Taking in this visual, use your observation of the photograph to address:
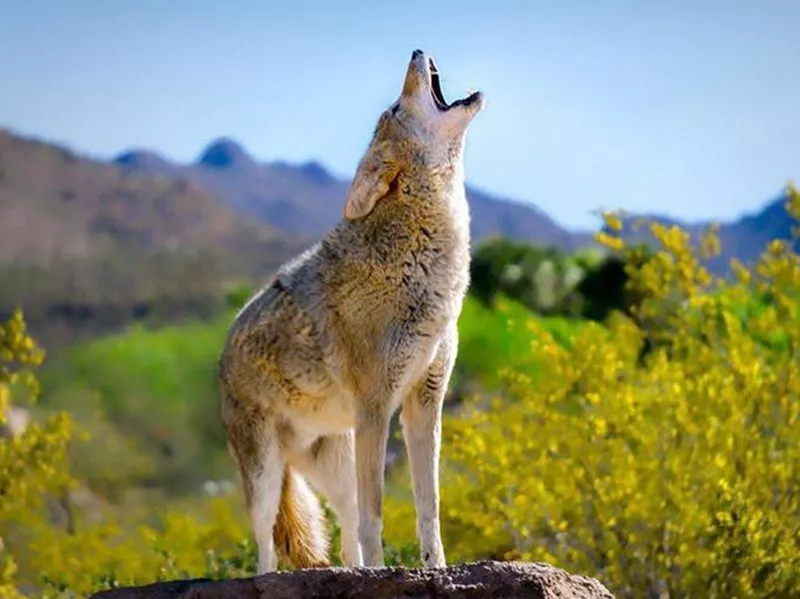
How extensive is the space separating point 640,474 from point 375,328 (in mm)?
4263

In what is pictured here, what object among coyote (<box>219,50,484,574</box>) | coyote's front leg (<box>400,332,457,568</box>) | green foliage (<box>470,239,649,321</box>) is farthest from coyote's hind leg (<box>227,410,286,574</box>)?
green foliage (<box>470,239,649,321</box>)

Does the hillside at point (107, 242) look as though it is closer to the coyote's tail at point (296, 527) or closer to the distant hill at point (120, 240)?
the distant hill at point (120, 240)

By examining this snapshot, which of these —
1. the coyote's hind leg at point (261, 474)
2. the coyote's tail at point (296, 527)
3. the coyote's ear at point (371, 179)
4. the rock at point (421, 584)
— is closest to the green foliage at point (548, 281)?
the coyote's tail at point (296, 527)

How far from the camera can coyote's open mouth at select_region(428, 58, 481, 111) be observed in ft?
23.7

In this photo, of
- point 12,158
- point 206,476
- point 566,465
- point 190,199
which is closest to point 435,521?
point 566,465

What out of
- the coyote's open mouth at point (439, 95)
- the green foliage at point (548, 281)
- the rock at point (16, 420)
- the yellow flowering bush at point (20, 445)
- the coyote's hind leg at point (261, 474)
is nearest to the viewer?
the coyote's open mouth at point (439, 95)

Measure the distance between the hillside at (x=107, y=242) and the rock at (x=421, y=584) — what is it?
72.8ft

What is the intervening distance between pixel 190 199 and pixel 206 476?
10048mm

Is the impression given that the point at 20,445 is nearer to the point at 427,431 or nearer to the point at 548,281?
the point at 427,431

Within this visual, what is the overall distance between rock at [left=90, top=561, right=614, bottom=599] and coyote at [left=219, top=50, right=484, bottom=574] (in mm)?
629

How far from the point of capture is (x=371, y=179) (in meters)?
7.50

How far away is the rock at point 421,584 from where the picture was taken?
655 centimetres

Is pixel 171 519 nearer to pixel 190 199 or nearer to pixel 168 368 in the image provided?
pixel 168 368

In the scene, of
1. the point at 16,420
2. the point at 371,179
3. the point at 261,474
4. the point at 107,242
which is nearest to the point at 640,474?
the point at 261,474
